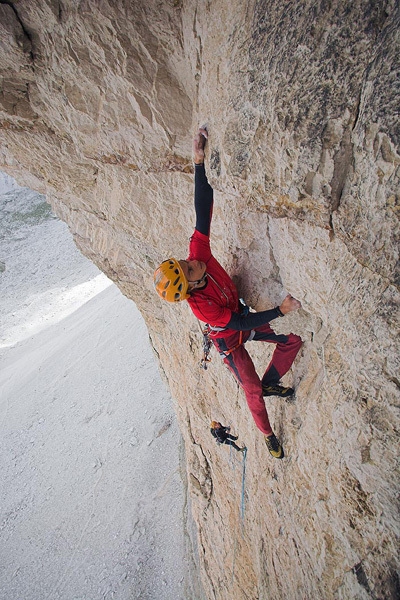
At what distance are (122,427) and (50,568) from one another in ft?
18.0

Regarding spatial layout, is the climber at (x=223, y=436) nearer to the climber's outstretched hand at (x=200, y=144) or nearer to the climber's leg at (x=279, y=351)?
the climber's leg at (x=279, y=351)

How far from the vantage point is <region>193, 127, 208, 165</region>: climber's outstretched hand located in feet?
10.4

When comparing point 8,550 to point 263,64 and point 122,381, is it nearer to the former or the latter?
point 122,381

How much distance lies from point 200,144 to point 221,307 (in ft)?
4.92

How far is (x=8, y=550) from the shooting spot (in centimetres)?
1402

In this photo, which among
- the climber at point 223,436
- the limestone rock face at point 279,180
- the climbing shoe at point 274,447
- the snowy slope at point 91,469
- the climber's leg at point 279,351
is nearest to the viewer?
the limestone rock face at point 279,180

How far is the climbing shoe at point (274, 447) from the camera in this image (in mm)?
3674

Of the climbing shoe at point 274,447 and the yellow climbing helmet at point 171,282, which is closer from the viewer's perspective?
the yellow climbing helmet at point 171,282

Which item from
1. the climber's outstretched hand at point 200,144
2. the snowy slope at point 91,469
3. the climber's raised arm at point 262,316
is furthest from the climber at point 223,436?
the snowy slope at point 91,469

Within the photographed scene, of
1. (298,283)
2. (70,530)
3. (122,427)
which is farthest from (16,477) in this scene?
(298,283)

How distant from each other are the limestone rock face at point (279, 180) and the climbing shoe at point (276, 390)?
0.11m

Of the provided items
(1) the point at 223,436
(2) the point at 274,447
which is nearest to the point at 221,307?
(2) the point at 274,447

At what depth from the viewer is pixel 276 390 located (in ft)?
12.0

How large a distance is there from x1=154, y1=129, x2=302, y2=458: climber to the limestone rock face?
17 cm
